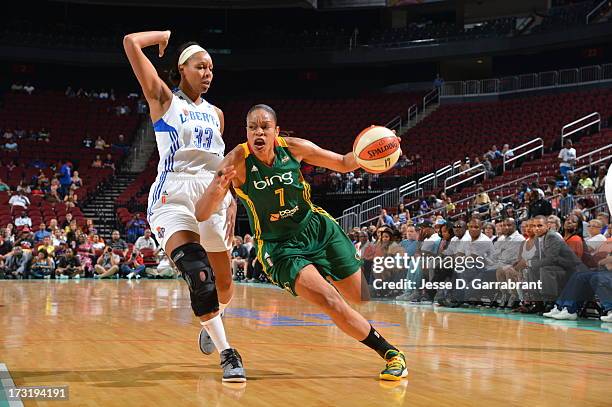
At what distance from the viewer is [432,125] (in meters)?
29.1

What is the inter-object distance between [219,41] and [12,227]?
602 inches

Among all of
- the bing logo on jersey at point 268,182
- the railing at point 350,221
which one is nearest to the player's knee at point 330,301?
the bing logo on jersey at point 268,182

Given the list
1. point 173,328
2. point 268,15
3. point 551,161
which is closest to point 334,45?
point 268,15

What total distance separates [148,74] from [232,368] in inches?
79.2

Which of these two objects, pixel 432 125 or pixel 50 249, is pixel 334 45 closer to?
pixel 432 125

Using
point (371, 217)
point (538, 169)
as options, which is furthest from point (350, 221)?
point (538, 169)

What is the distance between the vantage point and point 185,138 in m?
5.20

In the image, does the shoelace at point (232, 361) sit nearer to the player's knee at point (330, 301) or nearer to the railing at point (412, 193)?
the player's knee at point (330, 301)

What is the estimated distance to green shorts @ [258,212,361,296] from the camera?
505 centimetres

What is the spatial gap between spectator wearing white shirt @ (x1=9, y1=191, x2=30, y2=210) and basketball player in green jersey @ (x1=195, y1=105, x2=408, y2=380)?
64.3ft

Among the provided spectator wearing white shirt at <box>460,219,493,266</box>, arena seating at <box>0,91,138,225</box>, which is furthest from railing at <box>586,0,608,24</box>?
spectator wearing white shirt at <box>460,219,493,266</box>

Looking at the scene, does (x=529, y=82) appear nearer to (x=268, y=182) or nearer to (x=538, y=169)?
(x=538, y=169)

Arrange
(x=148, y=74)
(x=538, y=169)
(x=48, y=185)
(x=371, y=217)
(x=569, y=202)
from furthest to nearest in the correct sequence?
1. (x=48, y=185)
2. (x=371, y=217)
3. (x=538, y=169)
4. (x=569, y=202)
5. (x=148, y=74)

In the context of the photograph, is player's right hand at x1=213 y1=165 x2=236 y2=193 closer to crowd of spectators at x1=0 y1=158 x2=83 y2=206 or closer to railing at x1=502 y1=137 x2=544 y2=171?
railing at x1=502 y1=137 x2=544 y2=171
